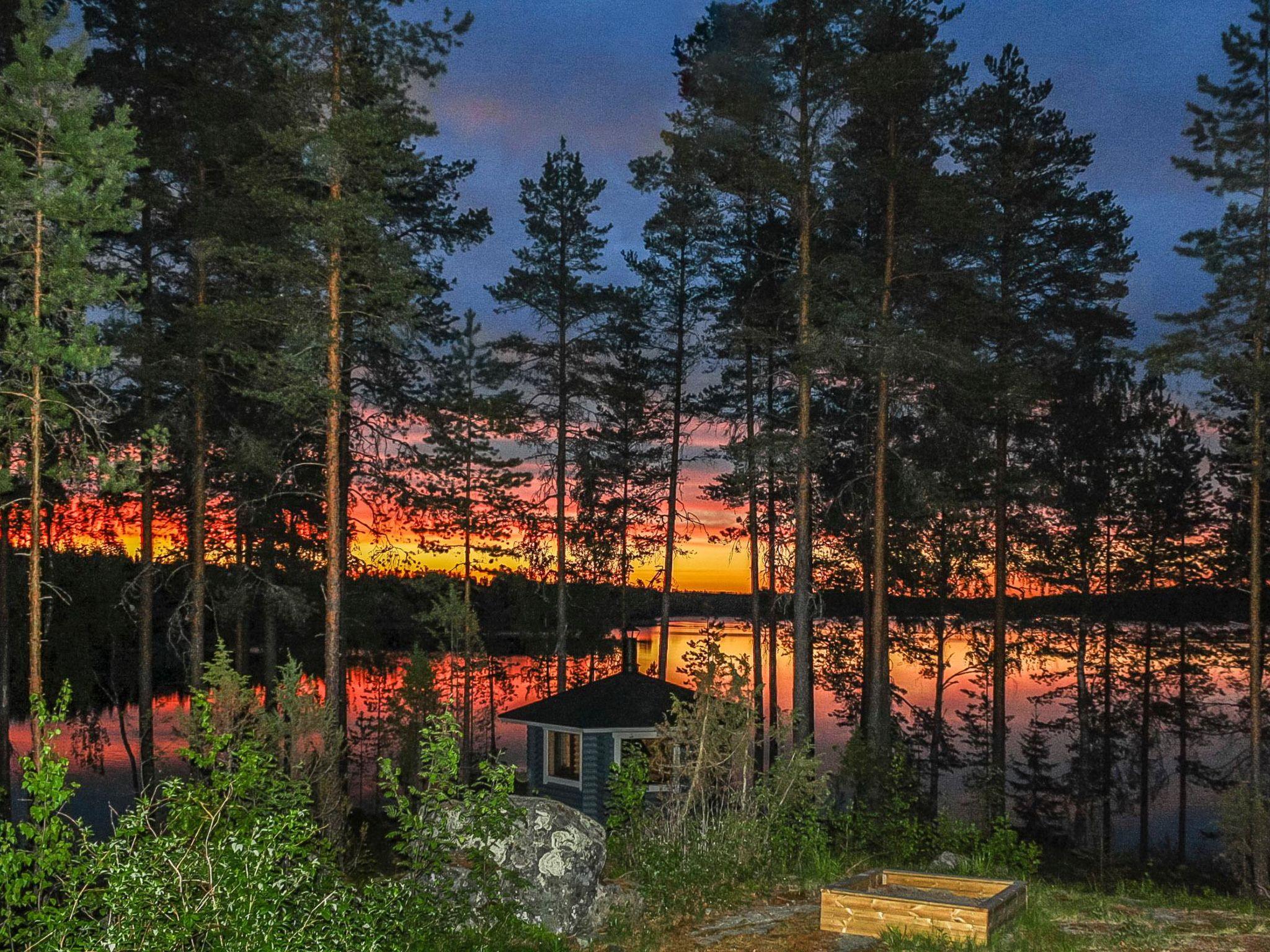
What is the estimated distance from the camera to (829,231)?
18312 mm

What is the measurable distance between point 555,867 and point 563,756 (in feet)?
37.7

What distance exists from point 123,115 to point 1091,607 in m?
23.3

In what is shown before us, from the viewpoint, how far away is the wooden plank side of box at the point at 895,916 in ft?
20.8

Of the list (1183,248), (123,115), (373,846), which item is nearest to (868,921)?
(123,115)

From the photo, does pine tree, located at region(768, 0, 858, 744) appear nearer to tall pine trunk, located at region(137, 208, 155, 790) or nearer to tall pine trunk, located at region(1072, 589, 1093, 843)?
tall pine trunk, located at region(137, 208, 155, 790)

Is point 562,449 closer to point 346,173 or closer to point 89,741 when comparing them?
point 346,173

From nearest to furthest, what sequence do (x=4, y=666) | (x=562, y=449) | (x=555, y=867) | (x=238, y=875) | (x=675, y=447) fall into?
(x=238, y=875) → (x=555, y=867) → (x=4, y=666) → (x=562, y=449) → (x=675, y=447)

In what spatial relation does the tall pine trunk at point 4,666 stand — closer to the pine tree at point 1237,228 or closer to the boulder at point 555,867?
the boulder at point 555,867

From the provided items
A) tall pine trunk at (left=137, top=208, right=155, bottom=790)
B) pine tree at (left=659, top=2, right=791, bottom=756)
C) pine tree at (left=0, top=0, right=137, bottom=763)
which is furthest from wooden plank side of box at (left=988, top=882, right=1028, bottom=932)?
tall pine trunk at (left=137, top=208, right=155, bottom=790)

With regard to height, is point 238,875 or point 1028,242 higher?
point 1028,242

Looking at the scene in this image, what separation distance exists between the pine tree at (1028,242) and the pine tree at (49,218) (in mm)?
14545

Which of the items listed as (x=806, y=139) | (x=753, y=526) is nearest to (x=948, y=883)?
(x=806, y=139)

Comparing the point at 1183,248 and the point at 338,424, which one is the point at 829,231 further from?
the point at 338,424

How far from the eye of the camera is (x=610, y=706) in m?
17.8
